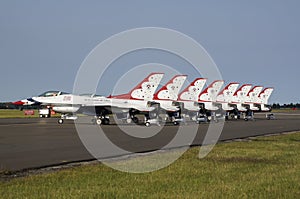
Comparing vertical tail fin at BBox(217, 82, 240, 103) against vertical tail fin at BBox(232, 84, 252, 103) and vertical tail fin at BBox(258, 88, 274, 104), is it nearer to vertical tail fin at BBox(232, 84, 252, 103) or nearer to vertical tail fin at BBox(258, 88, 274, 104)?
vertical tail fin at BBox(232, 84, 252, 103)

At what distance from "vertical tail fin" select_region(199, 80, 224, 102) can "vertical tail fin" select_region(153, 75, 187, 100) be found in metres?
11.0

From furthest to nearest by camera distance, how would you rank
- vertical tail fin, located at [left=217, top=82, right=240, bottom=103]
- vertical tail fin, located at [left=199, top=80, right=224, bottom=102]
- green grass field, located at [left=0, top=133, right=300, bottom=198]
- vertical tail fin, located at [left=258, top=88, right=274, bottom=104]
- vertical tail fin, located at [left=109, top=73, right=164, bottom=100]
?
vertical tail fin, located at [left=258, top=88, right=274, bottom=104] → vertical tail fin, located at [left=217, top=82, right=240, bottom=103] → vertical tail fin, located at [left=199, top=80, right=224, bottom=102] → vertical tail fin, located at [left=109, top=73, right=164, bottom=100] → green grass field, located at [left=0, top=133, right=300, bottom=198]

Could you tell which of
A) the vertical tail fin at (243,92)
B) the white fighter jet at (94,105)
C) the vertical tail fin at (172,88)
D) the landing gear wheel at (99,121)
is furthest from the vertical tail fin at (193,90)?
the vertical tail fin at (243,92)

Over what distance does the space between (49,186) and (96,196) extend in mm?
1450

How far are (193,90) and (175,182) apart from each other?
1687 inches

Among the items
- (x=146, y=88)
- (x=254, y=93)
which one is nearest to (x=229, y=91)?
(x=254, y=93)

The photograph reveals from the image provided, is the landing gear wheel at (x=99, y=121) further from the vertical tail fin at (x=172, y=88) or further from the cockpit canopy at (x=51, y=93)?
the vertical tail fin at (x=172, y=88)

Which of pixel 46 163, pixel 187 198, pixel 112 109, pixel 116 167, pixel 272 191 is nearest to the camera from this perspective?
pixel 187 198

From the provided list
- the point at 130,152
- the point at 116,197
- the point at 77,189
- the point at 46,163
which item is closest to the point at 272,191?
the point at 116,197

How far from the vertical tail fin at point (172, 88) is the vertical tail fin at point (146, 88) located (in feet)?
9.95

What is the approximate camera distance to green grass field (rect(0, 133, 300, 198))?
8328mm

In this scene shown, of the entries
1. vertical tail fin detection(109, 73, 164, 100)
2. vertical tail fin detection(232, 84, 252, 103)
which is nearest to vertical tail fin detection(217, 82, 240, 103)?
vertical tail fin detection(232, 84, 252, 103)

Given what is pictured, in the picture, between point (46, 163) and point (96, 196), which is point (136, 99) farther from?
point (96, 196)

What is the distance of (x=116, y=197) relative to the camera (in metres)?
8.05
